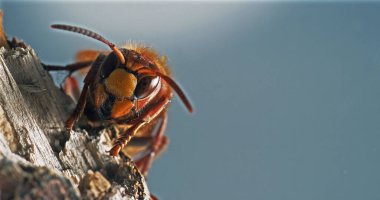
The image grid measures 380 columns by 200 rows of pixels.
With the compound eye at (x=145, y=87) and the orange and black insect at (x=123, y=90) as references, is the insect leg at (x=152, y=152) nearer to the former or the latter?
the orange and black insect at (x=123, y=90)

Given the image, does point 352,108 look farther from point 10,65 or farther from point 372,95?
point 10,65

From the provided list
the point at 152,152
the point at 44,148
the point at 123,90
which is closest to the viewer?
the point at 44,148

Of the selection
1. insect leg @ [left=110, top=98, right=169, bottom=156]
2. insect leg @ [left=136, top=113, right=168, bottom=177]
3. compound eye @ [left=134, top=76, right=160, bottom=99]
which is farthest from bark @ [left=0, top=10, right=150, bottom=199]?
insect leg @ [left=136, top=113, right=168, bottom=177]

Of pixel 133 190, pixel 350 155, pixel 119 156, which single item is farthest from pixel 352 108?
pixel 133 190

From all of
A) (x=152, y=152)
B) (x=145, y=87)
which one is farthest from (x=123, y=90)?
(x=152, y=152)

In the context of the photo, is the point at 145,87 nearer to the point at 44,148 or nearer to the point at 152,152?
the point at 44,148

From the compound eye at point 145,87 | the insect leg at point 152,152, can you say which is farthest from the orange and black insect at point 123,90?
the insect leg at point 152,152
